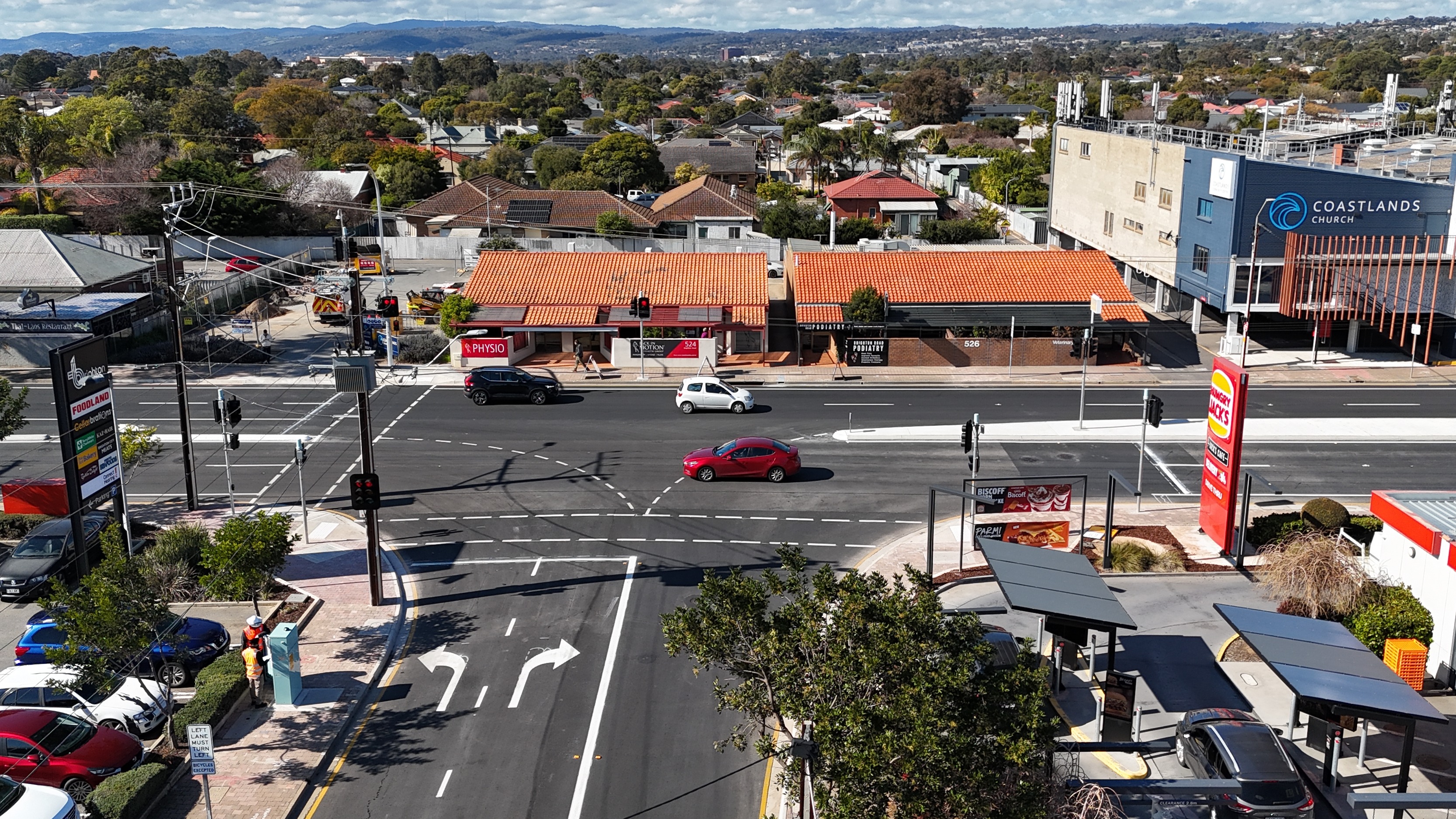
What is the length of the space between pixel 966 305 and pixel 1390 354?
19.1 m

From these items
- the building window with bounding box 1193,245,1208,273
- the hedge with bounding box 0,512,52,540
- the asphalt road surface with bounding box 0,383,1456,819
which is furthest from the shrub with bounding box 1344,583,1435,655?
the building window with bounding box 1193,245,1208,273

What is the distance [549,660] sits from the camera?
24.2 meters

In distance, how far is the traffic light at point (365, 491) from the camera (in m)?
25.4

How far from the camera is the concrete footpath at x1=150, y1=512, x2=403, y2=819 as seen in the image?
1923cm

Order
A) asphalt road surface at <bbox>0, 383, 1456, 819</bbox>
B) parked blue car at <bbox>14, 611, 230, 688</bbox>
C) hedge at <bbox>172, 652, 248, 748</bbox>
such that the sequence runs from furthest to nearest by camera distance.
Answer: parked blue car at <bbox>14, 611, 230, 688</bbox>
hedge at <bbox>172, 652, 248, 748</bbox>
asphalt road surface at <bbox>0, 383, 1456, 819</bbox>

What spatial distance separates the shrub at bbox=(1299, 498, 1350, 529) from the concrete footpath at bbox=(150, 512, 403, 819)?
74.2ft

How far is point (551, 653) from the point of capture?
80.2 ft

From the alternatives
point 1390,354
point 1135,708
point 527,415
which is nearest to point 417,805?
point 1135,708

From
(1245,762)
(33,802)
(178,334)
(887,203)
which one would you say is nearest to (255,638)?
(33,802)

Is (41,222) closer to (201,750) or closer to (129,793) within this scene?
(129,793)

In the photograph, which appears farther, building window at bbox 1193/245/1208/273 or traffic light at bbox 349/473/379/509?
building window at bbox 1193/245/1208/273

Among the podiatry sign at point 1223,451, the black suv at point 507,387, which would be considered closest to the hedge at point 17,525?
the black suv at point 507,387

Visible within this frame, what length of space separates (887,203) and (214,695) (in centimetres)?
7354

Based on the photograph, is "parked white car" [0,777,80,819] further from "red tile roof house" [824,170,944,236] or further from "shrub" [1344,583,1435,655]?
"red tile roof house" [824,170,944,236]
